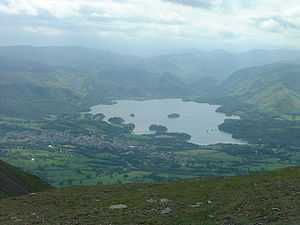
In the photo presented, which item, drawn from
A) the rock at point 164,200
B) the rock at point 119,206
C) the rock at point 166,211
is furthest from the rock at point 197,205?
the rock at point 119,206

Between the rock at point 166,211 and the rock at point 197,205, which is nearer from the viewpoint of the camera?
the rock at point 166,211

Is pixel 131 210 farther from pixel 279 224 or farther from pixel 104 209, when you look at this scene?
pixel 279 224

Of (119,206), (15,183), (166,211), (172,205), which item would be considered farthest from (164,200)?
(15,183)

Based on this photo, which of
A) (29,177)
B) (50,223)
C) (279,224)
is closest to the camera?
(279,224)

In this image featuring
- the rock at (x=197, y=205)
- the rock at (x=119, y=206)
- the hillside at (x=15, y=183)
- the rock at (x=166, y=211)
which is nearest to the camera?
the rock at (x=166, y=211)

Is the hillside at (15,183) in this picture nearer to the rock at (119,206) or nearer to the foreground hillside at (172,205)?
the foreground hillside at (172,205)

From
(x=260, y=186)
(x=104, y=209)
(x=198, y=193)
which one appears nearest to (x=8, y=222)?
(x=104, y=209)

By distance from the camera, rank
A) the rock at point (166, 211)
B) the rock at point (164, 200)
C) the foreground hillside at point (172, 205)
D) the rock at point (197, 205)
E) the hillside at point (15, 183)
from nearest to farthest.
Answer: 1. the foreground hillside at point (172, 205)
2. the rock at point (166, 211)
3. the rock at point (197, 205)
4. the rock at point (164, 200)
5. the hillside at point (15, 183)
